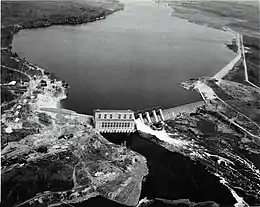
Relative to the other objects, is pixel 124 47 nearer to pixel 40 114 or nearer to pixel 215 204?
pixel 40 114

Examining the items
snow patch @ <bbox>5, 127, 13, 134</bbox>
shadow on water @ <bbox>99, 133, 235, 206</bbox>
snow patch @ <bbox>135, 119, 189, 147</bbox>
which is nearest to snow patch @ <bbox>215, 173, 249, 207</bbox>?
shadow on water @ <bbox>99, 133, 235, 206</bbox>

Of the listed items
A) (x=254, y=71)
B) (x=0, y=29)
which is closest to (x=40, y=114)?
(x=0, y=29)

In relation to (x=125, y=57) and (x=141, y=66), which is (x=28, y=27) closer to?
(x=125, y=57)

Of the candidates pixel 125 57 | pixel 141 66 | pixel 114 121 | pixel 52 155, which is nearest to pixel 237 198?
pixel 114 121

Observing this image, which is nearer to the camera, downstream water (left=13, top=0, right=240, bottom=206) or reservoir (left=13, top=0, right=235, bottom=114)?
downstream water (left=13, top=0, right=240, bottom=206)

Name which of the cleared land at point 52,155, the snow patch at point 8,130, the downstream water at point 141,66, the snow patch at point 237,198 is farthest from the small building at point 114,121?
the snow patch at point 237,198

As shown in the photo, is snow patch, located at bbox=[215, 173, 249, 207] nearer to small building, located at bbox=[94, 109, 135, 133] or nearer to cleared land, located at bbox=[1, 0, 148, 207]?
cleared land, located at bbox=[1, 0, 148, 207]

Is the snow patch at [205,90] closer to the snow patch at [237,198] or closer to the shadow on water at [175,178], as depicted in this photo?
the shadow on water at [175,178]
